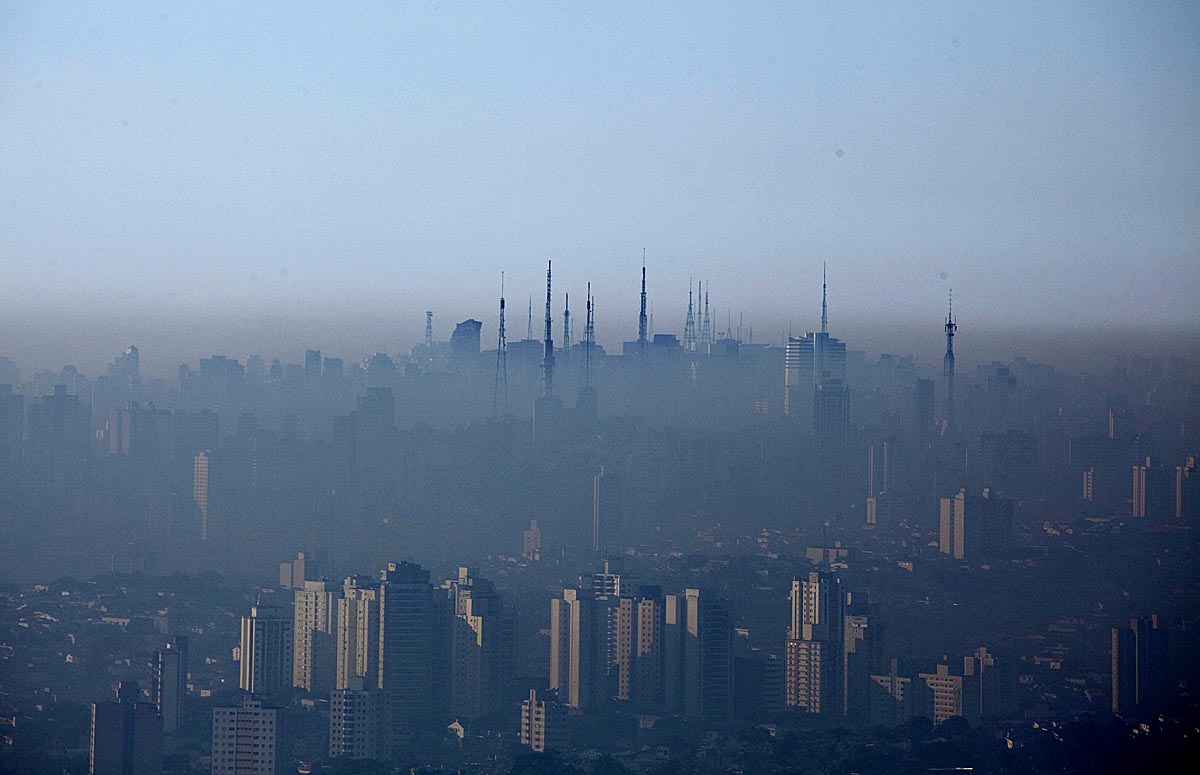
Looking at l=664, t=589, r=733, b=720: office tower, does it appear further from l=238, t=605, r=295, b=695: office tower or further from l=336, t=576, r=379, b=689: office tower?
l=238, t=605, r=295, b=695: office tower

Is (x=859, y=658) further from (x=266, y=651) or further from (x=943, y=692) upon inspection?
(x=266, y=651)

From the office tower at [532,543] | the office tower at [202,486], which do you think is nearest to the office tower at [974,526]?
the office tower at [532,543]

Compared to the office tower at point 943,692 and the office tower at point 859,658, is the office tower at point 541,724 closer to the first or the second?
the office tower at point 859,658

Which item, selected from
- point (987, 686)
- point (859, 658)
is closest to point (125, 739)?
point (859, 658)

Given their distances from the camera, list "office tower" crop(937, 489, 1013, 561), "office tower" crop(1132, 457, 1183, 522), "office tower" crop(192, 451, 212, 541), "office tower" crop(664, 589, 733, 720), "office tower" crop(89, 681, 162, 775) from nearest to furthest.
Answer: "office tower" crop(89, 681, 162, 775) → "office tower" crop(664, 589, 733, 720) → "office tower" crop(1132, 457, 1183, 522) → "office tower" crop(937, 489, 1013, 561) → "office tower" crop(192, 451, 212, 541)

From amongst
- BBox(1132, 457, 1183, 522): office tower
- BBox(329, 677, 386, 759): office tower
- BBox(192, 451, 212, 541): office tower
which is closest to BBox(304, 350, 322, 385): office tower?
BBox(192, 451, 212, 541): office tower

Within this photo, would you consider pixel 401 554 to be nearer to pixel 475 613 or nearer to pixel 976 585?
pixel 475 613

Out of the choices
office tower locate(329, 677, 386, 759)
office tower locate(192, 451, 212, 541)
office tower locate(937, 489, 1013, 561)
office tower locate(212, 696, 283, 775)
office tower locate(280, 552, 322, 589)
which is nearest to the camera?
office tower locate(212, 696, 283, 775)
